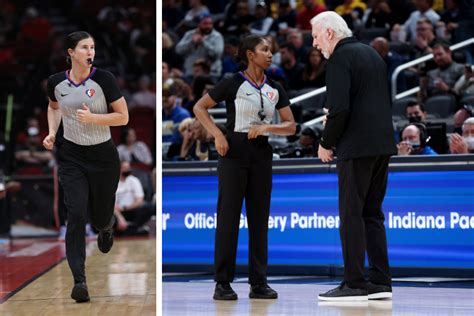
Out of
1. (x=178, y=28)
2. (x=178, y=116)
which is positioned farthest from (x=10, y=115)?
(x=178, y=116)

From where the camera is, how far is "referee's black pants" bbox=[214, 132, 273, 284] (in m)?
8.95

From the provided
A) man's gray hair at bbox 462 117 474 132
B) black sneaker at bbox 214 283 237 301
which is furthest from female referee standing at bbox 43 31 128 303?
man's gray hair at bbox 462 117 474 132

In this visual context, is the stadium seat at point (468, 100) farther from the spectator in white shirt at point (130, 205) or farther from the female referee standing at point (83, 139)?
the spectator in white shirt at point (130, 205)

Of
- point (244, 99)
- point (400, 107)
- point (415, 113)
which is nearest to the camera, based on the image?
point (244, 99)

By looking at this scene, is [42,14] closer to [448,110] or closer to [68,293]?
[448,110]

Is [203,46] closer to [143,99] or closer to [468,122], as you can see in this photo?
[143,99]

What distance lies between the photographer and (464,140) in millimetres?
11180

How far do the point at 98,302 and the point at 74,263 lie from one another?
0.34 metres

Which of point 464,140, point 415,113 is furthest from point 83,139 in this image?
point 415,113

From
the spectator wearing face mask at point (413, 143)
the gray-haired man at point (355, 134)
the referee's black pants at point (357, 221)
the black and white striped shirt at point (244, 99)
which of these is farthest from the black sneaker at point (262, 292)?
the spectator wearing face mask at point (413, 143)

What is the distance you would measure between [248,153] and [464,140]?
3.04 meters

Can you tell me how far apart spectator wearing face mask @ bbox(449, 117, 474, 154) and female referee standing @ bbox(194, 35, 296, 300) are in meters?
2.66

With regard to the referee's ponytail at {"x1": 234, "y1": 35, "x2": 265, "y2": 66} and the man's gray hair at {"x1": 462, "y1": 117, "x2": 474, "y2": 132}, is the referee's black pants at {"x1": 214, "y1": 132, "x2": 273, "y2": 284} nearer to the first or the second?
the referee's ponytail at {"x1": 234, "y1": 35, "x2": 265, "y2": 66}

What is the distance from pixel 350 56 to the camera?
8.34 m
